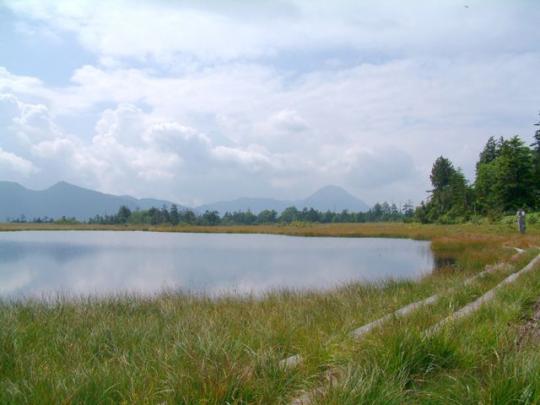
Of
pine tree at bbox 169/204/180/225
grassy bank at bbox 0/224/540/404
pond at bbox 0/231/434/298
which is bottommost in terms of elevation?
pond at bbox 0/231/434/298

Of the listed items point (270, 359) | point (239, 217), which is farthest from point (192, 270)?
point (239, 217)

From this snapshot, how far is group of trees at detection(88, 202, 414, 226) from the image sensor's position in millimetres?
77188

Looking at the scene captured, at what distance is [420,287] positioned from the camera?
9.77 meters

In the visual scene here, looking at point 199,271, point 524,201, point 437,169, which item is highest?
point 437,169

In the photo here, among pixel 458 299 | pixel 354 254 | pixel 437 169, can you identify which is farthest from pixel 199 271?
pixel 437 169

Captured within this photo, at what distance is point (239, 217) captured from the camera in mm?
90875

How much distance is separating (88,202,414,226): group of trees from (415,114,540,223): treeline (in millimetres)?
19592

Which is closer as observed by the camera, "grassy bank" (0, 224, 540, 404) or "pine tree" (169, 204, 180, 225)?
"grassy bank" (0, 224, 540, 404)

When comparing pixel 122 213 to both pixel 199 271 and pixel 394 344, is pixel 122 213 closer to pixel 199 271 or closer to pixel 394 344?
pixel 199 271

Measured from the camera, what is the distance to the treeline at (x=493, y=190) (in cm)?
4012

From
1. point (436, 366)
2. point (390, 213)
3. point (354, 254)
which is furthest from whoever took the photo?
point (390, 213)

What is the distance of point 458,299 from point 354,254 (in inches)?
693

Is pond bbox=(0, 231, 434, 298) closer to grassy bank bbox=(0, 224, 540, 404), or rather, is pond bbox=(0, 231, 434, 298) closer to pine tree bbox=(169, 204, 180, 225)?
grassy bank bbox=(0, 224, 540, 404)

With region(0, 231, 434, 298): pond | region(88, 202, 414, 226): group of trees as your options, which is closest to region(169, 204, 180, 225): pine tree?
region(88, 202, 414, 226): group of trees
